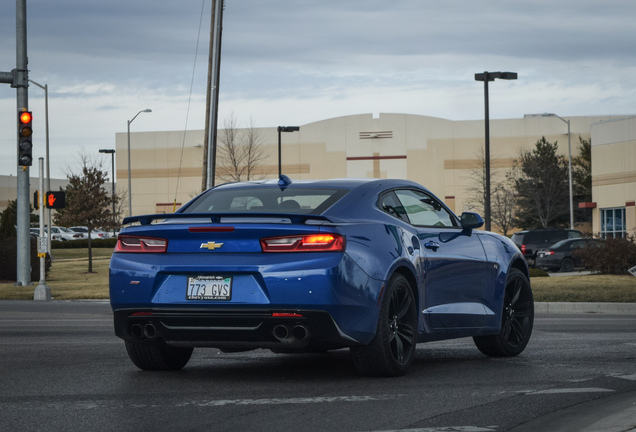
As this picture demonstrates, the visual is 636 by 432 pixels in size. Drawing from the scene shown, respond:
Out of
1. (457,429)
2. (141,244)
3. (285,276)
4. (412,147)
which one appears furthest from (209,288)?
(412,147)

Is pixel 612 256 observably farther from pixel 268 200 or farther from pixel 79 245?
pixel 79 245

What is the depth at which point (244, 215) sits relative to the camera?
295 inches

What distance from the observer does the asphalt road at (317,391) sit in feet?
19.8

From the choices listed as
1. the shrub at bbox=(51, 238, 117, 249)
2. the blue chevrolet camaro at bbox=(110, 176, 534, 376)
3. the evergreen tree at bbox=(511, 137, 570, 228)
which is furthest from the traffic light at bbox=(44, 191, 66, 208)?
the evergreen tree at bbox=(511, 137, 570, 228)

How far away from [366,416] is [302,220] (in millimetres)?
1708

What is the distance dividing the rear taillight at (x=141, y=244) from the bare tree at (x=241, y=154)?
7045 centimetres

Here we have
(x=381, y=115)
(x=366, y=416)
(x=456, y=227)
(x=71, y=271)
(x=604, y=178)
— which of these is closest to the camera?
(x=366, y=416)

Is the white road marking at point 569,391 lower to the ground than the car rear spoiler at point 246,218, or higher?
lower

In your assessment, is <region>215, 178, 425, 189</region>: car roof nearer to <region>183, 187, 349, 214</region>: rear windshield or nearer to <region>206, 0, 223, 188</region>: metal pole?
<region>183, 187, 349, 214</region>: rear windshield

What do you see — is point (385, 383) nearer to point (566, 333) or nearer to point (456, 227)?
point (456, 227)

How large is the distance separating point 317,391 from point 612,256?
2366cm

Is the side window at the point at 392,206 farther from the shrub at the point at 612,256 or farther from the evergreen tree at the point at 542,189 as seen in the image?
the evergreen tree at the point at 542,189

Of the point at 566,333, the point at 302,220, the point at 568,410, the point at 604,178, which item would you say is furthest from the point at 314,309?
the point at 604,178

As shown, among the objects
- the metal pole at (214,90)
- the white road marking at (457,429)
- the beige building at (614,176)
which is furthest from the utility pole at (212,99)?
the beige building at (614,176)
